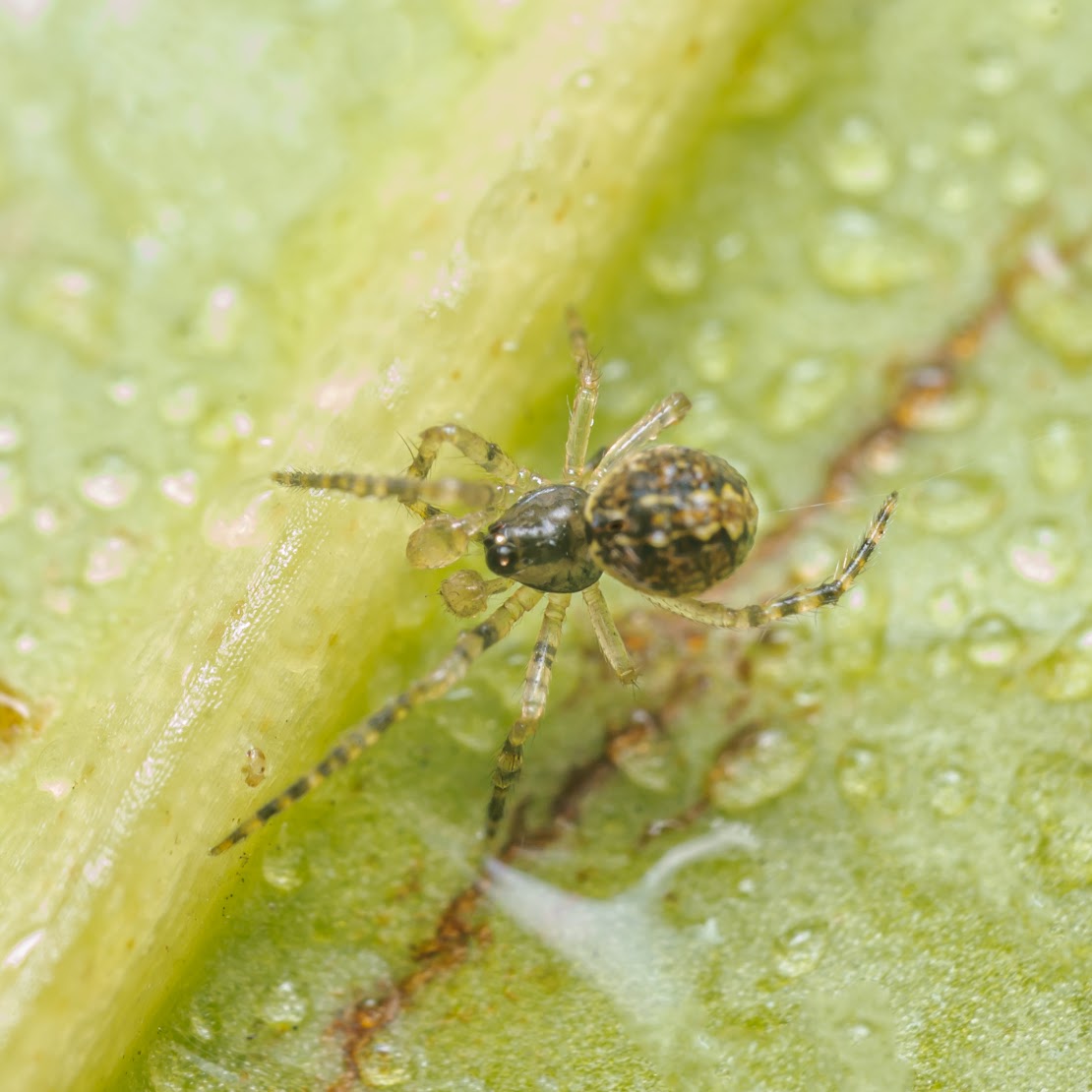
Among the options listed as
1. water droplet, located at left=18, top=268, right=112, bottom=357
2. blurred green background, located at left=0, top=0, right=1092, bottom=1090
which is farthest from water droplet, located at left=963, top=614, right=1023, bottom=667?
water droplet, located at left=18, top=268, right=112, bottom=357

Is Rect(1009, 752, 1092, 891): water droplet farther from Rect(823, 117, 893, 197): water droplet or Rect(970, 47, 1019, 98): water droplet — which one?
Rect(970, 47, 1019, 98): water droplet

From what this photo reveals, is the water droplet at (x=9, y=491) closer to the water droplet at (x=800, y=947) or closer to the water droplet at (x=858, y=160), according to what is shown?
the water droplet at (x=800, y=947)

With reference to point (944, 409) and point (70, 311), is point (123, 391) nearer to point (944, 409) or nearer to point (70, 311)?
point (70, 311)

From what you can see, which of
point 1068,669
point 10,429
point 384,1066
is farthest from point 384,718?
point 1068,669

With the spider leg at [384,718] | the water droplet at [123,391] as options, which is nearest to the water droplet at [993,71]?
the spider leg at [384,718]

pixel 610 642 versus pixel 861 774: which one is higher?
pixel 861 774

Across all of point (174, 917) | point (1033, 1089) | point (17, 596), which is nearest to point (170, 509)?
point (17, 596)

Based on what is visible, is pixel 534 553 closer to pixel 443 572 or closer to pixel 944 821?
pixel 443 572
